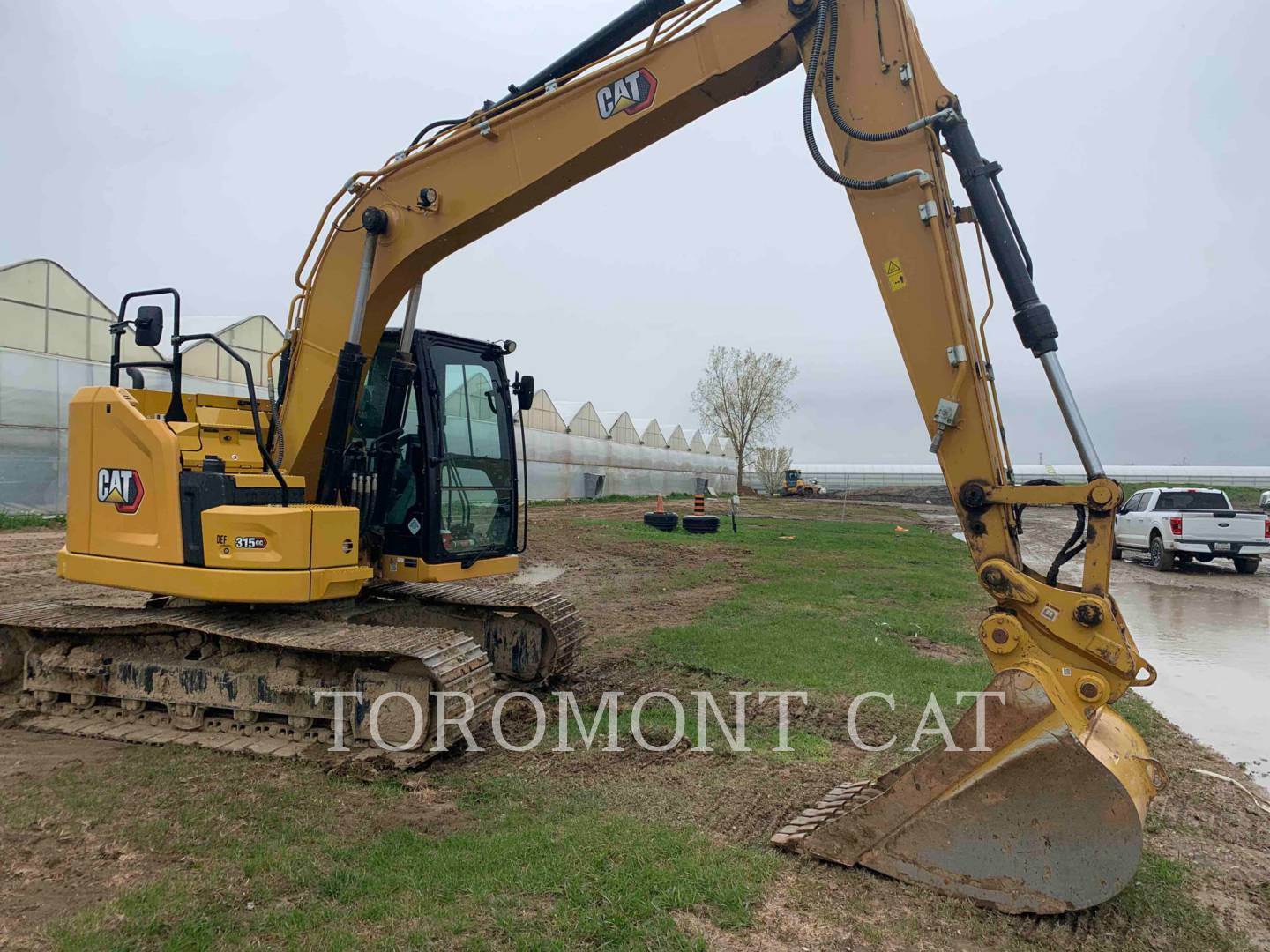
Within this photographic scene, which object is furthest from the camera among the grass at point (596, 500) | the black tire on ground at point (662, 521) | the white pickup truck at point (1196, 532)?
the grass at point (596, 500)

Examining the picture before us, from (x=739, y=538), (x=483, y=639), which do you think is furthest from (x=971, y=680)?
(x=739, y=538)

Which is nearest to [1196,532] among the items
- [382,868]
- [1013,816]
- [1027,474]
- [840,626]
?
[840,626]

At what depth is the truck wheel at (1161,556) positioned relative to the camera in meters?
16.8

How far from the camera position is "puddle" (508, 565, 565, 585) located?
506 inches

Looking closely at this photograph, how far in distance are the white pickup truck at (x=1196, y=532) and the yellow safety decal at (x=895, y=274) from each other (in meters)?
15.4

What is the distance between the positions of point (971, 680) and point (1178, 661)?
291cm

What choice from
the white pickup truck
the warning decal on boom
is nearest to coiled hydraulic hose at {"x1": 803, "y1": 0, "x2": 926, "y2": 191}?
the warning decal on boom

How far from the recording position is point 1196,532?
16.4m

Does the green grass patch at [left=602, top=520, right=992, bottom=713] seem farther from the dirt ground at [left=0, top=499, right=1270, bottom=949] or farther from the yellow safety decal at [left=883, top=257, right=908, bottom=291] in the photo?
the yellow safety decal at [left=883, top=257, right=908, bottom=291]

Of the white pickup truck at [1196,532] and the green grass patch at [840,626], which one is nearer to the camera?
the green grass patch at [840,626]

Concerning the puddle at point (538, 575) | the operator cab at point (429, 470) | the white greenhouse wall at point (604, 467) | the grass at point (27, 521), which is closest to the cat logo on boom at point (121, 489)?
the operator cab at point (429, 470)

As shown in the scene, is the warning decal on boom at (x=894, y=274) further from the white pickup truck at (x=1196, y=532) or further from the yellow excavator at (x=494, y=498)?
the white pickup truck at (x=1196, y=532)

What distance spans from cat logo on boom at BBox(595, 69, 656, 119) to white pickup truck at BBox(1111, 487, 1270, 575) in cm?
1584

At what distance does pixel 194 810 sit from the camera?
14.3 feet
